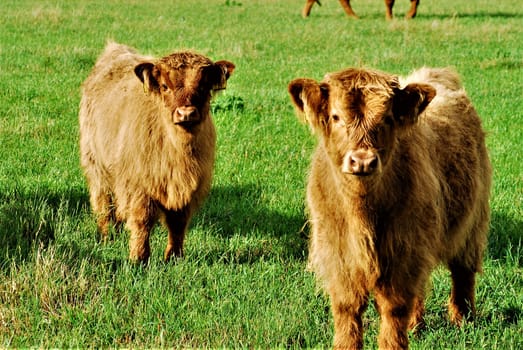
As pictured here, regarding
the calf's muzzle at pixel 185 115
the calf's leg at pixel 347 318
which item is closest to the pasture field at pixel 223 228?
the calf's leg at pixel 347 318

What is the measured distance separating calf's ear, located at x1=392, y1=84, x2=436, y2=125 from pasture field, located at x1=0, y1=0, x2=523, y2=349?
2.11ft

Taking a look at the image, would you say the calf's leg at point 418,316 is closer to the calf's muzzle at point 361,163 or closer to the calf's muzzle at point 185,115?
the calf's muzzle at point 361,163

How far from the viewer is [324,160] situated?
3.79 m

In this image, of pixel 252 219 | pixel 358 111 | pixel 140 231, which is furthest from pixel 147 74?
pixel 358 111

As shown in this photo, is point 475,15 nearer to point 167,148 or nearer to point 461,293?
point 167,148

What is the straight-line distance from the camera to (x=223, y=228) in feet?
19.6

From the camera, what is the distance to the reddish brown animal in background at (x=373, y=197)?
3332 millimetres

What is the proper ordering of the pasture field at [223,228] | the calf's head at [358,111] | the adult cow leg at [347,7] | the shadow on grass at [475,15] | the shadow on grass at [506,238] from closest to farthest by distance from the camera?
the calf's head at [358,111] → the pasture field at [223,228] → the shadow on grass at [506,238] → the shadow on grass at [475,15] → the adult cow leg at [347,7]

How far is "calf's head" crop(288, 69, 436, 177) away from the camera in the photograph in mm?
3240

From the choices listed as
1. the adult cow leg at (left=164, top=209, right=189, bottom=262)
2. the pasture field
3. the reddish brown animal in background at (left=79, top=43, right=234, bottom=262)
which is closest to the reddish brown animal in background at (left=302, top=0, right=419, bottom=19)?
the pasture field

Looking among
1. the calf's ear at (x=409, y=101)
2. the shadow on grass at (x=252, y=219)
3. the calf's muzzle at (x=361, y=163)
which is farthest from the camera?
the shadow on grass at (x=252, y=219)

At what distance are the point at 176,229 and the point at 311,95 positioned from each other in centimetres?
219

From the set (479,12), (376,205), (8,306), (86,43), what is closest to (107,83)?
Result: (8,306)

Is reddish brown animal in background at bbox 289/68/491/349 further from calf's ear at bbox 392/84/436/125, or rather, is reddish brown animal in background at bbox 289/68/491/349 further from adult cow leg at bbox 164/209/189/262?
adult cow leg at bbox 164/209/189/262
